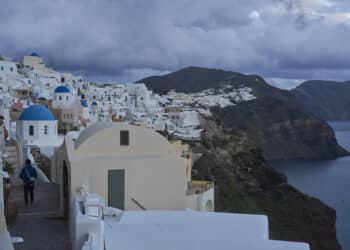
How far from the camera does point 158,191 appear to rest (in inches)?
396

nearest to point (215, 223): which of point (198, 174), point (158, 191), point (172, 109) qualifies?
point (158, 191)

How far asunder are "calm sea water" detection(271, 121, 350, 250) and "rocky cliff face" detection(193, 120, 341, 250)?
2098 mm

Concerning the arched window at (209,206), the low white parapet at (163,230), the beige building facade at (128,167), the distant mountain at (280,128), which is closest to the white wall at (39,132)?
the arched window at (209,206)

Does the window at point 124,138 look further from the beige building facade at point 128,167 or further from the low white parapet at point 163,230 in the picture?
the low white parapet at point 163,230

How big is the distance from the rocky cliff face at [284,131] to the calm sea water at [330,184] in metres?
13.1

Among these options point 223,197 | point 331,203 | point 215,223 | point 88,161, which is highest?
point 88,161

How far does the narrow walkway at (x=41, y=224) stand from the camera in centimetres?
713

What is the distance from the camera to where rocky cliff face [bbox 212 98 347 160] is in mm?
103188

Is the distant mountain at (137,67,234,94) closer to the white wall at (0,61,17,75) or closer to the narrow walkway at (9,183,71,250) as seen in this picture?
the white wall at (0,61,17,75)

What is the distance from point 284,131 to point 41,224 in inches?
4189

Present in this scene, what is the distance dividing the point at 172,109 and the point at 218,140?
12.5 meters

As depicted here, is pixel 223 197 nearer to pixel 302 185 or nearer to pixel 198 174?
pixel 198 174

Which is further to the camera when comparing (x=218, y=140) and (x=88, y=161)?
(x=218, y=140)

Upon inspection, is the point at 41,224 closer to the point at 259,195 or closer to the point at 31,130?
the point at 31,130
